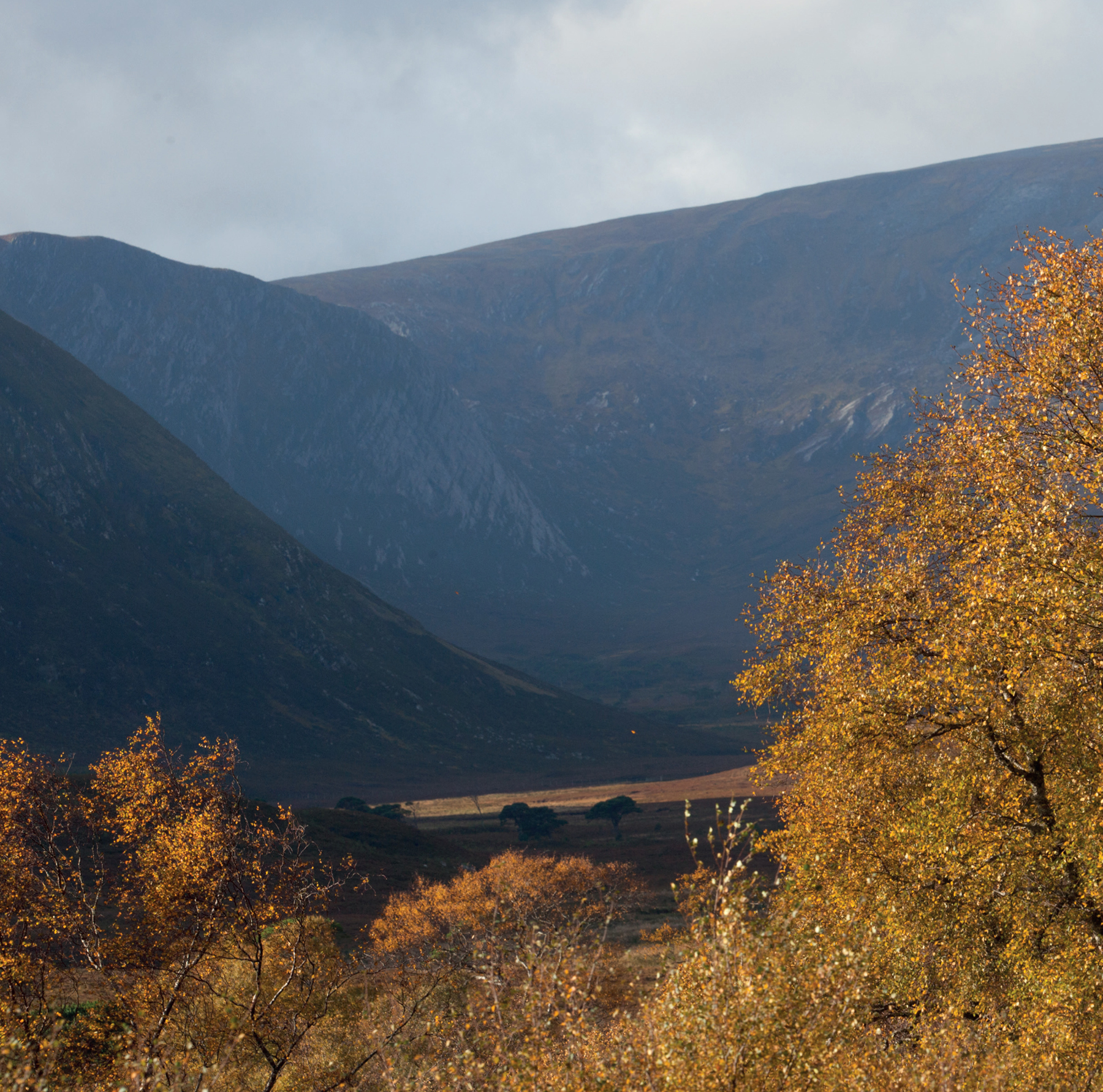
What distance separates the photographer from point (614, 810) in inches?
4638

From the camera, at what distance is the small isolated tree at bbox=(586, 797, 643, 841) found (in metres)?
117

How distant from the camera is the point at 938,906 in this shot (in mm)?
17922

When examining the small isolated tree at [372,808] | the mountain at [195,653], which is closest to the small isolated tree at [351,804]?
the small isolated tree at [372,808]

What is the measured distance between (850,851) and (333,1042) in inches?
765

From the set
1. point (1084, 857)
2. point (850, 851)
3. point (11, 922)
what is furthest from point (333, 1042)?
point (1084, 857)

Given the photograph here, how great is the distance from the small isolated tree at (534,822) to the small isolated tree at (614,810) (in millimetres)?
4610

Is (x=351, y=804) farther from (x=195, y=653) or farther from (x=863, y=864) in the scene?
(x=863, y=864)

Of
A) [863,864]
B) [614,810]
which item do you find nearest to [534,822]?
[614,810]

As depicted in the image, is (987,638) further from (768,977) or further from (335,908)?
(335,908)

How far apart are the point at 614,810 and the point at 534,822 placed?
1184 cm

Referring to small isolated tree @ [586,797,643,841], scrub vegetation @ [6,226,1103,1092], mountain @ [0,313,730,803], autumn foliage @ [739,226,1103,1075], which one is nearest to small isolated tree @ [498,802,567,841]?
small isolated tree @ [586,797,643,841]

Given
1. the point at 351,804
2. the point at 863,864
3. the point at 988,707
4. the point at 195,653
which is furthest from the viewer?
the point at 195,653

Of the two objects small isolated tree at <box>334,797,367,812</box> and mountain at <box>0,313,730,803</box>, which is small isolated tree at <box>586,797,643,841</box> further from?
mountain at <box>0,313,730,803</box>

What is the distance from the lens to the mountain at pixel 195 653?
148375mm
